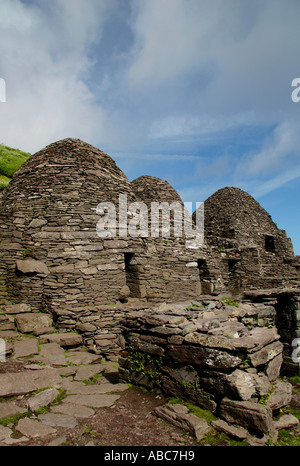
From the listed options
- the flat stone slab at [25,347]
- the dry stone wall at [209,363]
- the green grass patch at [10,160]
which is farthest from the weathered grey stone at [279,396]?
the green grass patch at [10,160]

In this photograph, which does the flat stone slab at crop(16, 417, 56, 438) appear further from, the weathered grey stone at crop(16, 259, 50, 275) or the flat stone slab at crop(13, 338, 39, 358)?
the weathered grey stone at crop(16, 259, 50, 275)

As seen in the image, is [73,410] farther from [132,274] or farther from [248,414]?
Result: [132,274]

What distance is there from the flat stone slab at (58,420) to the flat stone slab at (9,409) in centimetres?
33

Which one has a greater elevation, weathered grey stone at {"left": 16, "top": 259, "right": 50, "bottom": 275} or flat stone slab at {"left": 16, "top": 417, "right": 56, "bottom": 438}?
weathered grey stone at {"left": 16, "top": 259, "right": 50, "bottom": 275}

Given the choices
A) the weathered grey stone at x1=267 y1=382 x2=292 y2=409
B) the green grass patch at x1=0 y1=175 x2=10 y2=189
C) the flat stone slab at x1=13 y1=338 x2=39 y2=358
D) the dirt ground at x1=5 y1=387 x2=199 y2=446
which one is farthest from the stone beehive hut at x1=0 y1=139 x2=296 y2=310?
the weathered grey stone at x1=267 y1=382 x2=292 y2=409

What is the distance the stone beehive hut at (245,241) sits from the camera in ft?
56.8

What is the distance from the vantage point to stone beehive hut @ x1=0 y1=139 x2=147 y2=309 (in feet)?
29.6

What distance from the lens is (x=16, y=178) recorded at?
447 inches

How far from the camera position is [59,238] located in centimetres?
961

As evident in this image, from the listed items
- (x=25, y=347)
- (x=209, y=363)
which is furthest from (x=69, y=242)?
(x=209, y=363)

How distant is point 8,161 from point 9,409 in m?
20.2

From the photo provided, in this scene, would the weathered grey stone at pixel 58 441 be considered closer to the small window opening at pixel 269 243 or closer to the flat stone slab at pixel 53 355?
the flat stone slab at pixel 53 355
